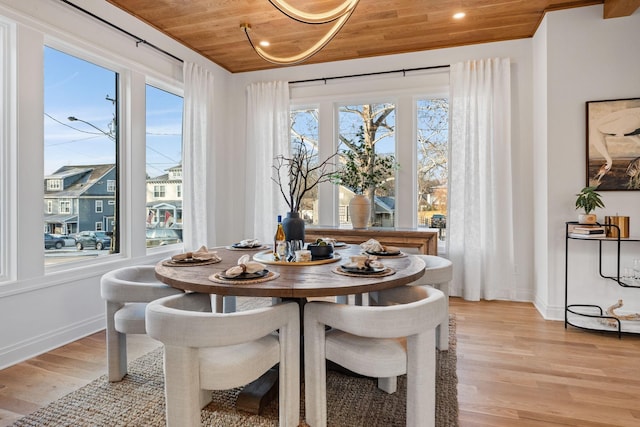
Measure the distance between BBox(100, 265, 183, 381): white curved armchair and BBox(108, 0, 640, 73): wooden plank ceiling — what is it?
2.43 metres

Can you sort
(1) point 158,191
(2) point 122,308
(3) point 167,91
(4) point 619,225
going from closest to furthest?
(2) point 122,308 < (4) point 619,225 < (1) point 158,191 < (3) point 167,91

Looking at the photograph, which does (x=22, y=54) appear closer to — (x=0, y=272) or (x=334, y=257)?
(x=0, y=272)

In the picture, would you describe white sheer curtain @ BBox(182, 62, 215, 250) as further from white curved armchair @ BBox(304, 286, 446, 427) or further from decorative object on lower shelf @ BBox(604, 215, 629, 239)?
decorative object on lower shelf @ BBox(604, 215, 629, 239)

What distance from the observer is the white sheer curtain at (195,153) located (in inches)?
158

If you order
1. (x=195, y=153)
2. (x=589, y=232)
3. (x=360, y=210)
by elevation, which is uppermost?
(x=195, y=153)

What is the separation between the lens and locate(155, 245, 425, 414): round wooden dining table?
1.62 meters

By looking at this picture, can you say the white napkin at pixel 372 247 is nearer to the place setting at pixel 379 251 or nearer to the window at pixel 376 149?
the place setting at pixel 379 251

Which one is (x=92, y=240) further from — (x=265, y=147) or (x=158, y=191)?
(x=265, y=147)

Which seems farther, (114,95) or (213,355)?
(114,95)

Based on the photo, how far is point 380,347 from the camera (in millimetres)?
1643

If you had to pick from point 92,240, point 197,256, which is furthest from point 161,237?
point 197,256

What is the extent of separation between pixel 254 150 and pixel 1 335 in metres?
3.13

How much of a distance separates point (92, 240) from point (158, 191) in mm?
872

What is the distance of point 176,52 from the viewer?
3971 mm
